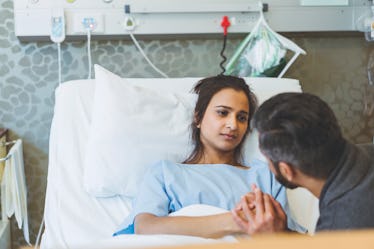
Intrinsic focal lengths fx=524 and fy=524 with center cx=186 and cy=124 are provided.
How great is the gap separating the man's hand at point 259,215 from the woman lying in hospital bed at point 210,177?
0.05 m

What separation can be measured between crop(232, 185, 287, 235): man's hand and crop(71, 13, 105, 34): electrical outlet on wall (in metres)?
1.26

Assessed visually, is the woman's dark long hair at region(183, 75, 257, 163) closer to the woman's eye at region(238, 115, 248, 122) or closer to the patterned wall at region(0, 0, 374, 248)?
the woman's eye at region(238, 115, 248, 122)

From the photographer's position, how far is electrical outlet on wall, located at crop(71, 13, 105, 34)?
226cm

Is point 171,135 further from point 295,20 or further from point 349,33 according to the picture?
point 349,33

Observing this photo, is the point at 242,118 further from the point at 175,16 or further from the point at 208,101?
the point at 175,16

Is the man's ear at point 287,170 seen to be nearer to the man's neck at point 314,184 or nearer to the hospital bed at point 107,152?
the man's neck at point 314,184

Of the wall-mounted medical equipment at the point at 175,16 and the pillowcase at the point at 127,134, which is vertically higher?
the wall-mounted medical equipment at the point at 175,16

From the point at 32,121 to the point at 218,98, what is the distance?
0.99m

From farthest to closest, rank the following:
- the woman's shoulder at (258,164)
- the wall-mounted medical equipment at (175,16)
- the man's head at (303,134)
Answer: the wall-mounted medical equipment at (175,16)
the woman's shoulder at (258,164)
the man's head at (303,134)

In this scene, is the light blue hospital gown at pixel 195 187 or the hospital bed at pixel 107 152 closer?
the light blue hospital gown at pixel 195 187

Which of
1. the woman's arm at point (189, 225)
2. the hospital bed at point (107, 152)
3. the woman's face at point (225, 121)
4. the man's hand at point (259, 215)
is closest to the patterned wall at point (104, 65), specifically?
the hospital bed at point (107, 152)

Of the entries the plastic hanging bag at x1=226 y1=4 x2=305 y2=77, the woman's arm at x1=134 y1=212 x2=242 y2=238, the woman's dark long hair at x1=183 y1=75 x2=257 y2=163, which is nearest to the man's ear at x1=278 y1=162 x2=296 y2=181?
the woman's arm at x1=134 y1=212 x2=242 y2=238

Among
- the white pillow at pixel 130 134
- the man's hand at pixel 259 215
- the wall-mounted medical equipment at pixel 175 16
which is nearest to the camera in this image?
the man's hand at pixel 259 215

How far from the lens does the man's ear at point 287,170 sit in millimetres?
1111
